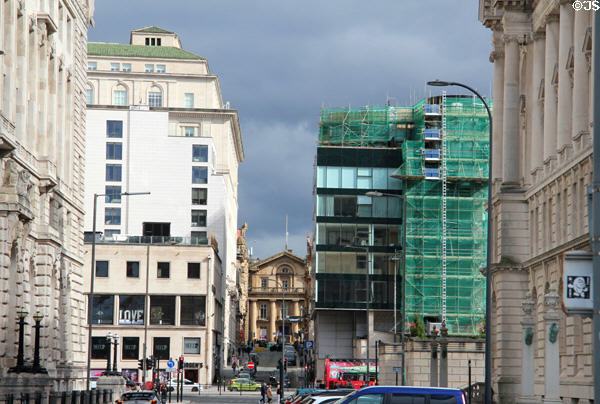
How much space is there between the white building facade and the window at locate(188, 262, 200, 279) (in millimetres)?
10581

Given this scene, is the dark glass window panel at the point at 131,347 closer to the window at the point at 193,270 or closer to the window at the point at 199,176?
the window at the point at 193,270

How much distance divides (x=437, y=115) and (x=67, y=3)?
4726 cm

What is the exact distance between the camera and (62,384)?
5975 centimetres

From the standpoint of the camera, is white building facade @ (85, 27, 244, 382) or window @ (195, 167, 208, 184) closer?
white building facade @ (85, 27, 244, 382)

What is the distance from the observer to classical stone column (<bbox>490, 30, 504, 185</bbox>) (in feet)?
→ 205

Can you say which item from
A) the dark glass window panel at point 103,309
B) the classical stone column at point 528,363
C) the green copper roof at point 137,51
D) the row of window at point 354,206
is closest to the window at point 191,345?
the dark glass window panel at point 103,309

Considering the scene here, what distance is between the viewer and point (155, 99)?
13612cm

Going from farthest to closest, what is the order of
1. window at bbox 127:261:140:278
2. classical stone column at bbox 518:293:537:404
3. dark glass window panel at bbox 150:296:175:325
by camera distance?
1. window at bbox 127:261:140:278
2. dark glass window panel at bbox 150:296:175:325
3. classical stone column at bbox 518:293:537:404

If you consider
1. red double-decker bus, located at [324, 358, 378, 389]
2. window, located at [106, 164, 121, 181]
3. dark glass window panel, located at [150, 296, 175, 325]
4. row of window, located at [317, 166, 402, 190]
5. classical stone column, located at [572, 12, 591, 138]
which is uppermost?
window, located at [106, 164, 121, 181]

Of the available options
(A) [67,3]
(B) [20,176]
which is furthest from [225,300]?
(B) [20,176]

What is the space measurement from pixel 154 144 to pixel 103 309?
1100 inches

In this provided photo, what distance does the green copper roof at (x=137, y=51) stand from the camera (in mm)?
137875

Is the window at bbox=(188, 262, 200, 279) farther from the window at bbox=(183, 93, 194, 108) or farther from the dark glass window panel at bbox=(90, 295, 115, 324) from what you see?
the window at bbox=(183, 93, 194, 108)

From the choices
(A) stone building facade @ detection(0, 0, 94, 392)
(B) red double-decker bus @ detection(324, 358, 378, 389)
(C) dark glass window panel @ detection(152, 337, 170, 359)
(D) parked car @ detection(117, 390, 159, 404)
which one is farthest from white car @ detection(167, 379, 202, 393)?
(D) parked car @ detection(117, 390, 159, 404)
